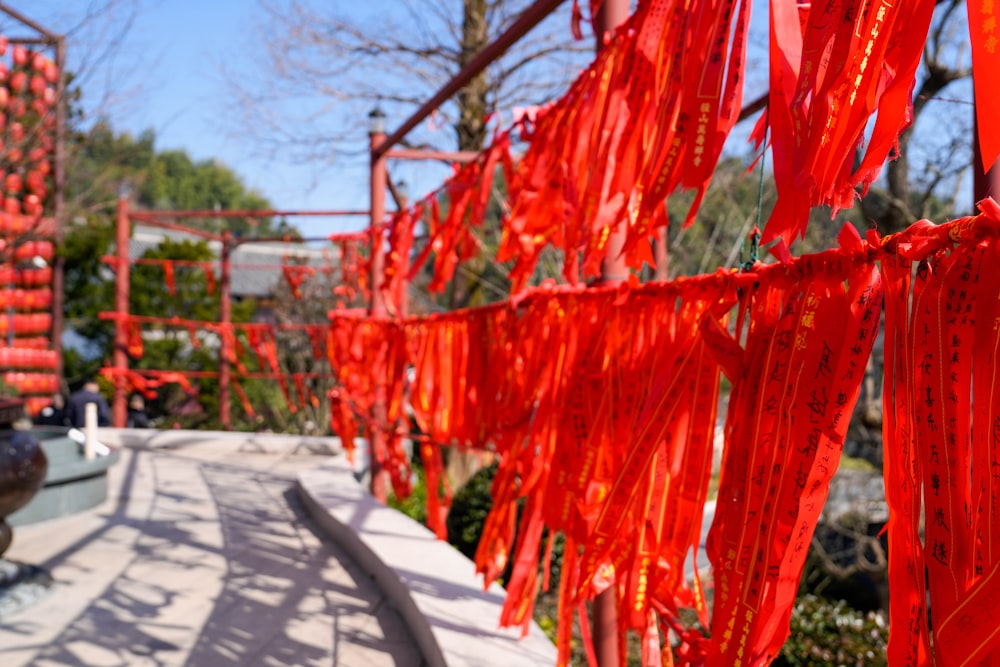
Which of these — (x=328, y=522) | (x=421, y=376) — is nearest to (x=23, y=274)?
(x=328, y=522)

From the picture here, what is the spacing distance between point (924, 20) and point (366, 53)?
1022 cm

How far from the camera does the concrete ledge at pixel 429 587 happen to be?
3.04 meters

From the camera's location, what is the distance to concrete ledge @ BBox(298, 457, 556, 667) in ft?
9.98

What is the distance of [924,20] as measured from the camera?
3.41 ft

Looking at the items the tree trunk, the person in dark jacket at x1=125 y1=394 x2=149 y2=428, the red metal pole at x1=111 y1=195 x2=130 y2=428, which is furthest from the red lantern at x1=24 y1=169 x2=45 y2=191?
the tree trunk

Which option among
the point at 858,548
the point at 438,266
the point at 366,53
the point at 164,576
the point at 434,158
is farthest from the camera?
the point at 366,53

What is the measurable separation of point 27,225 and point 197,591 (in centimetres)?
669

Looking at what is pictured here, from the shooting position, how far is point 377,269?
239 inches

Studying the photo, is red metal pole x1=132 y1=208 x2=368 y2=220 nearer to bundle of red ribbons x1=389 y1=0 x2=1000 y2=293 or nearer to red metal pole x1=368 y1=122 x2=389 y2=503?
red metal pole x1=368 y1=122 x2=389 y2=503

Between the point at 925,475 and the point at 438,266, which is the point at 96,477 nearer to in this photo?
the point at 438,266

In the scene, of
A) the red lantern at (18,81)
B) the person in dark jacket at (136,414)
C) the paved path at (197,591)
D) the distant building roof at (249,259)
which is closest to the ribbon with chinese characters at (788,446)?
the paved path at (197,591)

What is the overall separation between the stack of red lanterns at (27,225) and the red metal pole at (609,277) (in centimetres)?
619

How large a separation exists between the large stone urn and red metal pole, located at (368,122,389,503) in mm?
2043

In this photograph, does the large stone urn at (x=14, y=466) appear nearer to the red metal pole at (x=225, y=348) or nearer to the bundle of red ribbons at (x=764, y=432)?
the bundle of red ribbons at (x=764, y=432)
